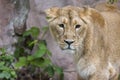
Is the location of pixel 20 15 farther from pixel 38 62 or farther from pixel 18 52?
pixel 38 62

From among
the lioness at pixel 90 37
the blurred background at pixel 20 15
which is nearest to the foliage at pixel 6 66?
the blurred background at pixel 20 15

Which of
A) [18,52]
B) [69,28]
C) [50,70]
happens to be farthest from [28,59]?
[69,28]

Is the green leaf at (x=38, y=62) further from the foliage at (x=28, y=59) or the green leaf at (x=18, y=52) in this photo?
the green leaf at (x=18, y=52)

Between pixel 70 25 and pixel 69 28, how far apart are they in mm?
29

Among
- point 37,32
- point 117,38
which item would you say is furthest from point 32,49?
point 117,38

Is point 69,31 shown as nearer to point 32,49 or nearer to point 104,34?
point 104,34

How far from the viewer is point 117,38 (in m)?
5.34

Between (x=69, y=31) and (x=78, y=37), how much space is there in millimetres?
119

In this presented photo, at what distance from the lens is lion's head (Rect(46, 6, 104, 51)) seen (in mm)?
4711

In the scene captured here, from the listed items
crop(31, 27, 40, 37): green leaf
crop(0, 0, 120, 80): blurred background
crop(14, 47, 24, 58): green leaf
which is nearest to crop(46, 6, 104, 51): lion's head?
crop(31, 27, 40, 37): green leaf

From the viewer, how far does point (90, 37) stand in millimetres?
4949

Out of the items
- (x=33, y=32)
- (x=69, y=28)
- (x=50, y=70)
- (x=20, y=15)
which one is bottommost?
(x=50, y=70)

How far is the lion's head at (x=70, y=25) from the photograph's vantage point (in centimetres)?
471

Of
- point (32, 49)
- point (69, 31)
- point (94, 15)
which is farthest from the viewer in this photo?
point (32, 49)
